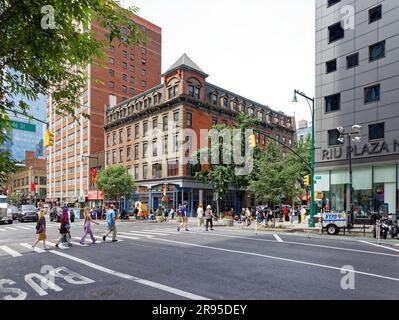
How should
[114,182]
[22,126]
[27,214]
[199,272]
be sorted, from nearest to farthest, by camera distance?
1. [22,126]
2. [199,272]
3. [27,214]
4. [114,182]

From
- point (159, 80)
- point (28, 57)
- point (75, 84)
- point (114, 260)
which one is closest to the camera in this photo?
point (28, 57)

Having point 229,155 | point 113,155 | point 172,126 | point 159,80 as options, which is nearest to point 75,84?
point 229,155

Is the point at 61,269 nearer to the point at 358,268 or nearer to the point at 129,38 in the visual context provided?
the point at 129,38

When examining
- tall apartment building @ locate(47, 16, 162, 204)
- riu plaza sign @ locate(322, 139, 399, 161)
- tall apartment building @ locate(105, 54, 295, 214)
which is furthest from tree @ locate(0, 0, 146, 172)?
tall apartment building @ locate(47, 16, 162, 204)

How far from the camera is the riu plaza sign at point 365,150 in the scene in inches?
1024

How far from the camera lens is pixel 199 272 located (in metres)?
9.51

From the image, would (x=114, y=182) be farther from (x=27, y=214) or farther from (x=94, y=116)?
(x=94, y=116)

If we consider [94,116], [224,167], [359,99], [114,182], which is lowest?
[114,182]

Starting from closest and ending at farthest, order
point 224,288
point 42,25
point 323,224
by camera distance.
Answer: point 42,25 → point 224,288 → point 323,224

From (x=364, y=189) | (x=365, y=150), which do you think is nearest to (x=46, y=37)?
(x=365, y=150)

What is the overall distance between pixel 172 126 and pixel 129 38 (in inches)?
1588

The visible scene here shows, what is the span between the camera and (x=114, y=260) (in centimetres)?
1155

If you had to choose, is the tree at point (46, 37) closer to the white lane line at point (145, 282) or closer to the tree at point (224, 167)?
the white lane line at point (145, 282)

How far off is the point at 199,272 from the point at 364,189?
2299cm
